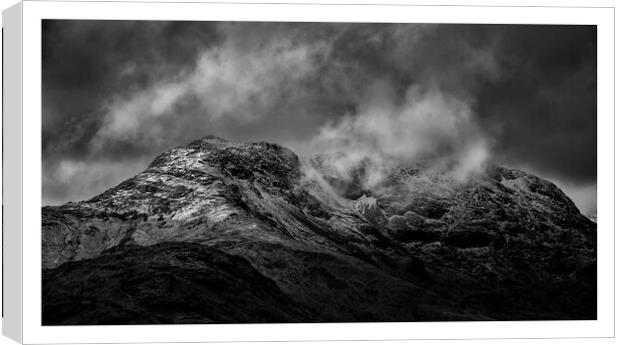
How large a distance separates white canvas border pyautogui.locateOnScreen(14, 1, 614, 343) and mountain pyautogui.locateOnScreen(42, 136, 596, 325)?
3.43ft

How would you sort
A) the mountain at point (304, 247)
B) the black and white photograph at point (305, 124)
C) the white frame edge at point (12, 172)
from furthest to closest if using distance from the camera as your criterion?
the mountain at point (304, 247)
the black and white photograph at point (305, 124)
the white frame edge at point (12, 172)

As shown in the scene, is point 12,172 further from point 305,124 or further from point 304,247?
point 304,247

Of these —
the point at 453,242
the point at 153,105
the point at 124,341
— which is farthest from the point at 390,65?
the point at 453,242

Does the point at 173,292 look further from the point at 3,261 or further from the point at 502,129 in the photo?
the point at 502,129

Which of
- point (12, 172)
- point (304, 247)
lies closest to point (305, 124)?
point (12, 172)

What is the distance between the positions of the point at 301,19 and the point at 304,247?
47932 millimetres

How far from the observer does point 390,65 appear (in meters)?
42.4

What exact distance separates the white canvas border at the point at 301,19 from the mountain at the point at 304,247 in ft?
3.43

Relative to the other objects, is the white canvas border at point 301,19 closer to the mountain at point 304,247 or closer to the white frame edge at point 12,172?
the white frame edge at point 12,172

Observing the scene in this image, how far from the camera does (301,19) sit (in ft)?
118

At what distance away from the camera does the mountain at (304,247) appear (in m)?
41.1

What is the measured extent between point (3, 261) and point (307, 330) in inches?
493

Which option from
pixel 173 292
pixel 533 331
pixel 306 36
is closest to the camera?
pixel 533 331

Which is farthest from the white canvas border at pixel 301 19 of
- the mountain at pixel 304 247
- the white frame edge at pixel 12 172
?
the mountain at pixel 304 247
